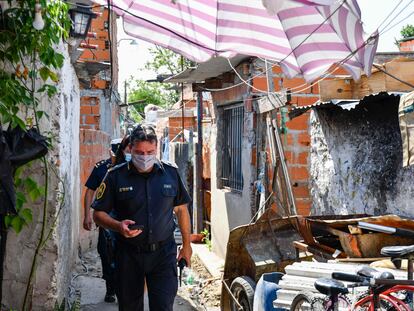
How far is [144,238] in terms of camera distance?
4.85 m

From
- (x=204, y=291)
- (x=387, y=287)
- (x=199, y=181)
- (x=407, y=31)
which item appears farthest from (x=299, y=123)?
(x=407, y=31)

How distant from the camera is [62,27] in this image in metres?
5.37

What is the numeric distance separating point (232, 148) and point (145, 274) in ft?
17.1

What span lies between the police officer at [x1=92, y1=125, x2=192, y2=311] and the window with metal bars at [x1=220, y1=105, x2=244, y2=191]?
176 inches

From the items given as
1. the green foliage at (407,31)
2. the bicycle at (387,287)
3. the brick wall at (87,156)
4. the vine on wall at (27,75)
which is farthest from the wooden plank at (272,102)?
the green foliage at (407,31)

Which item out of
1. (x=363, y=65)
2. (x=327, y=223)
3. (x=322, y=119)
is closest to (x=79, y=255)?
(x=322, y=119)

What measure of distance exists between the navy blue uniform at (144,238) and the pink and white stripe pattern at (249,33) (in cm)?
126

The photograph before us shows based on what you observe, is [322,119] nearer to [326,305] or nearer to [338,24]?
[338,24]

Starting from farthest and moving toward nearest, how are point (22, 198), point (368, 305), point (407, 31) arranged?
point (407, 31) < point (22, 198) < point (368, 305)

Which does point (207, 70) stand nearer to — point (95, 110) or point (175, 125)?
point (95, 110)

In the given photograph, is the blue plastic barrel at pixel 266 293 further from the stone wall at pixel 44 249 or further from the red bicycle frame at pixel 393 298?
the stone wall at pixel 44 249

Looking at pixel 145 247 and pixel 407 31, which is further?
pixel 407 31

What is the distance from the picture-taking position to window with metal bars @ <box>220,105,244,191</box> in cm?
952

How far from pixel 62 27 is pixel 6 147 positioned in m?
1.39
